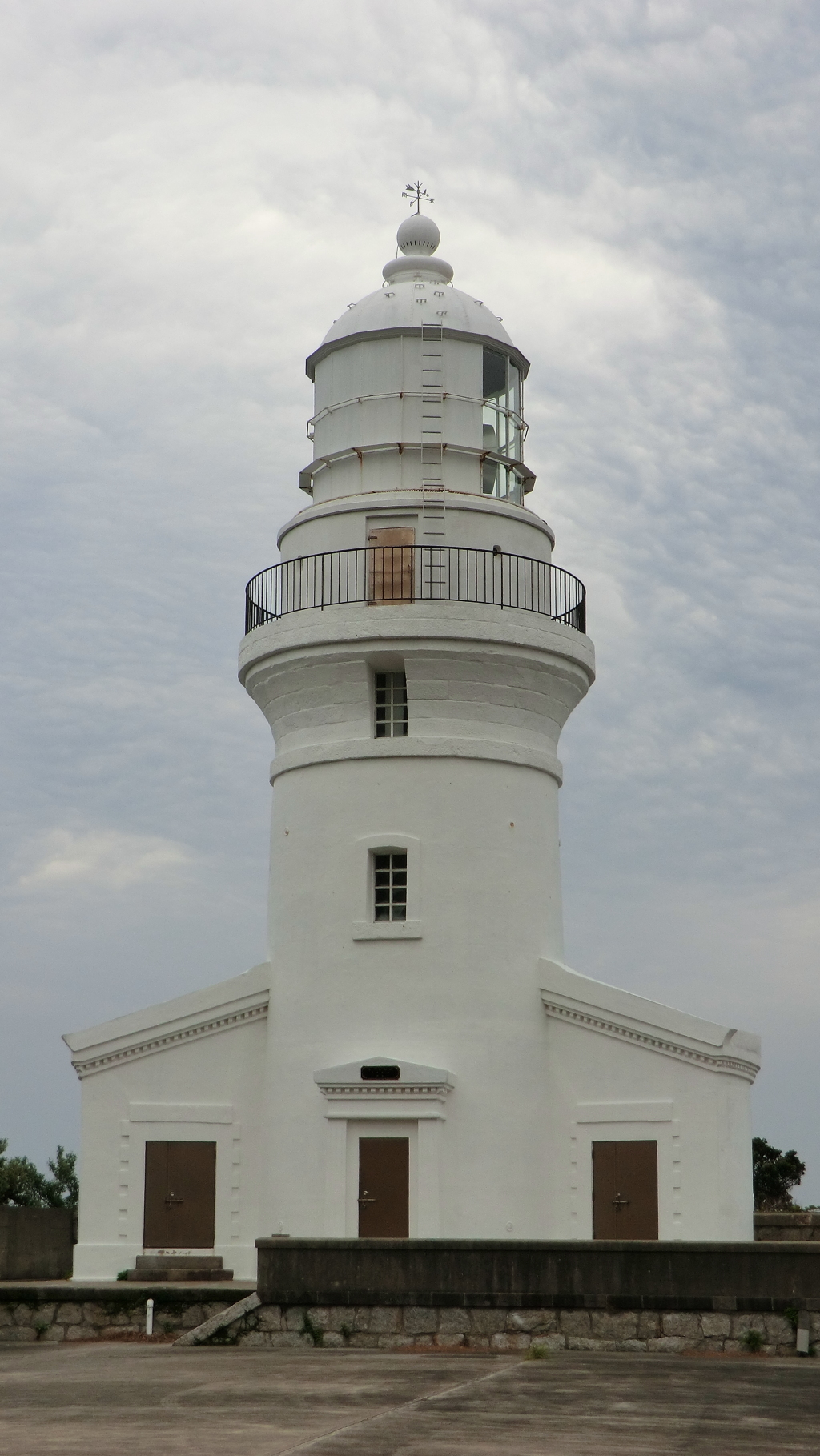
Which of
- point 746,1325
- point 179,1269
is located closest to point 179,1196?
point 179,1269

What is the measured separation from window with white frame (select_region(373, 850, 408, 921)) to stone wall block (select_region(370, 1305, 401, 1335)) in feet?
23.8

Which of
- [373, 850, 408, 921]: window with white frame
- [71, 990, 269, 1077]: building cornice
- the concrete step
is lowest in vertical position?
the concrete step

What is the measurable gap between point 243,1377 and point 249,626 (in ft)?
46.3

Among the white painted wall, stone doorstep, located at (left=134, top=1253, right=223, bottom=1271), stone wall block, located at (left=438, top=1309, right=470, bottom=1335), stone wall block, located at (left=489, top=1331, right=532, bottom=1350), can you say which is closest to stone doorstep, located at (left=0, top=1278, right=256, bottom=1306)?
stone doorstep, located at (left=134, top=1253, right=223, bottom=1271)

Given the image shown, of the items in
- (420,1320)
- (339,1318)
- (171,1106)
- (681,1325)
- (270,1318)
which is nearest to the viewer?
(681,1325)

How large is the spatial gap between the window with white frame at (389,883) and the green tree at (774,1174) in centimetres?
1938

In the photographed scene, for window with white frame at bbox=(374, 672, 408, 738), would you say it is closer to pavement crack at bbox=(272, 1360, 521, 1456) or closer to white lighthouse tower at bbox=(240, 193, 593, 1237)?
white lighthouse tower at bbox=(240, 193, 593, 1237)

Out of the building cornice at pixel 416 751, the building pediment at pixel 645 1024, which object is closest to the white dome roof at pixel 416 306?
the building cornice at pixel 416 751

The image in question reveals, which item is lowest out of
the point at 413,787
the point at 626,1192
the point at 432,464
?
the point at 626,1192

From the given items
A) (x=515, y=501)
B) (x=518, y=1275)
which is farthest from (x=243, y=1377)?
(x=515, y=501)

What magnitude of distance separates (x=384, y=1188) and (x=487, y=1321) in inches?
207

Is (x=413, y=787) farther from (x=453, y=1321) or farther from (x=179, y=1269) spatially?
(x=453, y=1321)

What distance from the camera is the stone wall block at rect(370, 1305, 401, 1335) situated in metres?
20.7

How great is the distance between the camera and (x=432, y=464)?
27906 millimetres
